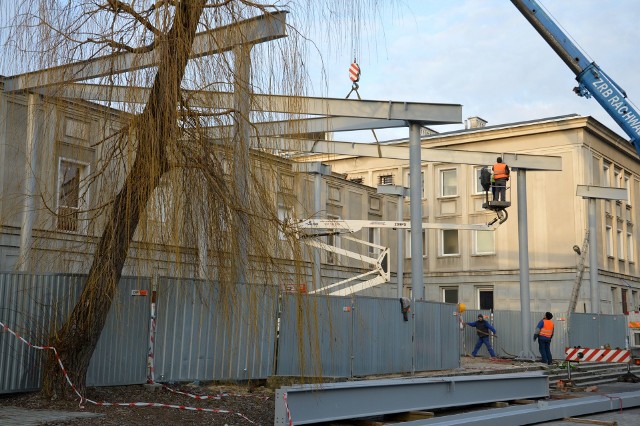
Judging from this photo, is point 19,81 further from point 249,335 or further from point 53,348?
point 249,335

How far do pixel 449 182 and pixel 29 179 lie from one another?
34181mm

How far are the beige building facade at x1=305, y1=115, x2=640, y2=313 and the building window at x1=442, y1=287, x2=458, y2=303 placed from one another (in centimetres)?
6

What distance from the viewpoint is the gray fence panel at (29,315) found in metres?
11.6

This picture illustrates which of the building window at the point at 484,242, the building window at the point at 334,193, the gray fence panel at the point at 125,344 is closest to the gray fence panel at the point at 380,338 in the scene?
the gray fence panel at the point at 125,344

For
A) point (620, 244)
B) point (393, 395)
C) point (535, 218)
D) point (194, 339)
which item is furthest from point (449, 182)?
point (393, 395)

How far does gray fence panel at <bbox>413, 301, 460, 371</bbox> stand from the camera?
61.4 feet

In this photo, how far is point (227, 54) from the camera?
9625 mm

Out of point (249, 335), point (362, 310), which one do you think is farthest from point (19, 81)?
point (362, 310)

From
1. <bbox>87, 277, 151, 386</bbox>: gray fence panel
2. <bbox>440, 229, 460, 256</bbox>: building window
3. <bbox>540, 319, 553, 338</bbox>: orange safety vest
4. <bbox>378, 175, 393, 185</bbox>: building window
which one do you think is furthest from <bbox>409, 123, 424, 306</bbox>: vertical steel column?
<bbox>378, 175, 393, 185</bbox>: building window

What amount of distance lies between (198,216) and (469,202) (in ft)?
109

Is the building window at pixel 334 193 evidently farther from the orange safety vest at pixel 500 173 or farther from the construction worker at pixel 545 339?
the orange safety vest at pixel 500 173

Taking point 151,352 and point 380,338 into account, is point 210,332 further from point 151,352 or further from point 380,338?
point 380,338

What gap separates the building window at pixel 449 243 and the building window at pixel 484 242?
43.1 inches

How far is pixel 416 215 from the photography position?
18.6 m
